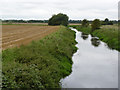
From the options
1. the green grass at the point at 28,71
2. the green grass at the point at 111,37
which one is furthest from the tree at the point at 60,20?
the green grass at the point at 28,71

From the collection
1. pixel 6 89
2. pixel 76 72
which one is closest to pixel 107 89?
pixel 76 72

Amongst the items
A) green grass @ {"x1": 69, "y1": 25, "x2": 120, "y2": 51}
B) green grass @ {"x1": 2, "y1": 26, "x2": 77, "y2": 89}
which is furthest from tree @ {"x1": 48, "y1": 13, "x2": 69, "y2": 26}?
green grass @ {"x1": 2, "y1": 26, "x2": 77, "y2": 89}

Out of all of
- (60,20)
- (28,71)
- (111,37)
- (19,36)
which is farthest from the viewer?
(60,20)

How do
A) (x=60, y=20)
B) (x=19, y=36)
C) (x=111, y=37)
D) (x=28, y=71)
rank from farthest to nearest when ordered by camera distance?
1. (x=60, y=20)
2. (x=111, y=37)
3. (x=19, y=36)
4. (x=28, y=71)

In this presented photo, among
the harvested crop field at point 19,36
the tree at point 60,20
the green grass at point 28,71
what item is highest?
the tree at point 60,20

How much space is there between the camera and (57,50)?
13.5 m

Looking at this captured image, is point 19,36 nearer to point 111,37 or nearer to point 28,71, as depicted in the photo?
point 111,37

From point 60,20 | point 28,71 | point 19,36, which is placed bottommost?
point 28,71

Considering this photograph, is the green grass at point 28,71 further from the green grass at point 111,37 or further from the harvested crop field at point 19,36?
the green grass at point 111,37

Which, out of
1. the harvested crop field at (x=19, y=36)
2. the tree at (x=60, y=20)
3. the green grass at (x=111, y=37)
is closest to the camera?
the harvested crop field at (x=19, y=36)

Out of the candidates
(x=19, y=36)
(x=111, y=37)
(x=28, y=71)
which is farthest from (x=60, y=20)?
(x=28, y=71)

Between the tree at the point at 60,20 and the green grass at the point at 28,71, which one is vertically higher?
the tree at the point at 60,20

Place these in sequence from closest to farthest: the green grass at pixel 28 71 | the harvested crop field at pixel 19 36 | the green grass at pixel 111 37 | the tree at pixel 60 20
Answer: the green grass at pixel 28 71, the harvested crop field at pixel 19 36, the green grass at pixel 111 37, the tree at pixel 60 20

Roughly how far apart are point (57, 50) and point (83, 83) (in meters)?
3.89
